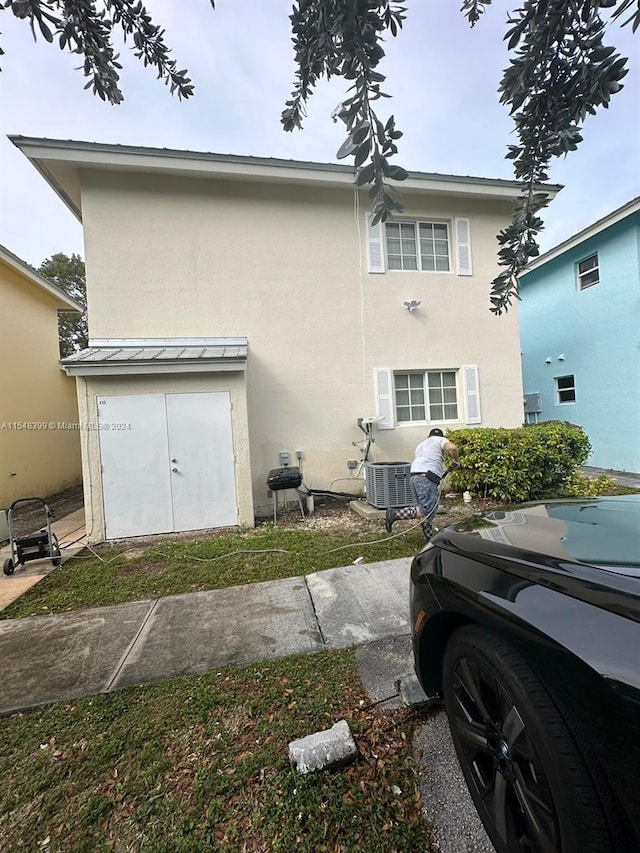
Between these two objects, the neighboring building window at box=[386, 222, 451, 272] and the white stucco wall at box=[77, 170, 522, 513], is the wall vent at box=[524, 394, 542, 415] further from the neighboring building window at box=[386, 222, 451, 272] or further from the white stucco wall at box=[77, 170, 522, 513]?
the neighboring building window at box=[386, 222, 451, 272]

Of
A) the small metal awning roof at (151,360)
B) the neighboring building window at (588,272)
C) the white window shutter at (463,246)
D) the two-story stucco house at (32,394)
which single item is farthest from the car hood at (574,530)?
the neighboring building window at (588,272)

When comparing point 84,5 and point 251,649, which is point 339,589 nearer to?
point 251,649

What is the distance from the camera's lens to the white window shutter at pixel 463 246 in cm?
781

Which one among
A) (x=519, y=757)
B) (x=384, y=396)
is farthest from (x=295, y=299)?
(x=519, y=757)

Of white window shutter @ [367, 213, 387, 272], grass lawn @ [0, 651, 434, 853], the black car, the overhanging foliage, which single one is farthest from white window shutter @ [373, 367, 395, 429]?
the black car

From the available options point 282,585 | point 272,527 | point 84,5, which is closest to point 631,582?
point 282,585

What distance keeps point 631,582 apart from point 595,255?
1230 cm

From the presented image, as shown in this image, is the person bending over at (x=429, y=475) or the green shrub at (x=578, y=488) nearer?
the person bending over at (x=429, y=475)

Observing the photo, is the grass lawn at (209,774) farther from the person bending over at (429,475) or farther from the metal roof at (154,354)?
the metal roof at (154,354)

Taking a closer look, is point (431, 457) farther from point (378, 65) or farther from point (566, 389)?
point (566, 389)

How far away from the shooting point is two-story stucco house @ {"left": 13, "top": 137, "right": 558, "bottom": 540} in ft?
19.0

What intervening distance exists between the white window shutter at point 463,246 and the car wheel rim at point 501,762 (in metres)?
8.14

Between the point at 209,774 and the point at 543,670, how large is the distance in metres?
1.64

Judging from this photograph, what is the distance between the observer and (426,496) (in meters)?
4.91
